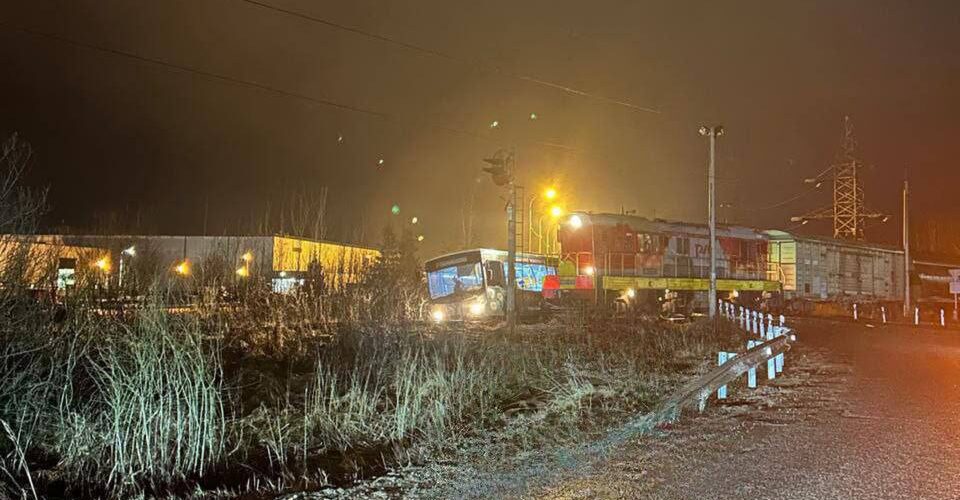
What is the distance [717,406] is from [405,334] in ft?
21.8

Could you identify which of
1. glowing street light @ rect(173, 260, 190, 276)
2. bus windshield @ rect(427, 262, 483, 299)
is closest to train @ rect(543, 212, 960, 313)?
bus windshield @ rect(427, 262, 483, 299)

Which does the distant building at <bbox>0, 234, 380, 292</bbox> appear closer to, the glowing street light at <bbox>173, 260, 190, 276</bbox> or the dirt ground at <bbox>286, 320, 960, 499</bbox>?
the glowing street light at <bbox>173, 260, 190, 276</bbox>

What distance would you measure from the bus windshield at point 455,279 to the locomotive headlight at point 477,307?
2.01ft

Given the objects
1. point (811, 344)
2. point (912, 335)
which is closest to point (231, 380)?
point (811, 344)

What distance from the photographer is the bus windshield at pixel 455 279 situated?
28188mm

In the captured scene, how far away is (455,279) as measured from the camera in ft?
93.9

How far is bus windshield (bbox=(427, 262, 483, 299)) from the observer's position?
2819 cm

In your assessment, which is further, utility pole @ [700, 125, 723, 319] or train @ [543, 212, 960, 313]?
train @ [543, 212, 960, 313]

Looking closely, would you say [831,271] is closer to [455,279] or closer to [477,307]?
[477,307]

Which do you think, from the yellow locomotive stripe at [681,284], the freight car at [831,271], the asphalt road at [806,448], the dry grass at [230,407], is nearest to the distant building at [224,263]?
the dry grass at [230,407]

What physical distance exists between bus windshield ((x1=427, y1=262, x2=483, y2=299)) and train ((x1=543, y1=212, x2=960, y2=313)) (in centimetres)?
288

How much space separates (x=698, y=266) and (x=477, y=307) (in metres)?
11.0

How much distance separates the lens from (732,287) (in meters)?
32.9

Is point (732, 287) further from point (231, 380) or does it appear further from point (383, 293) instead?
point (231, 380)
